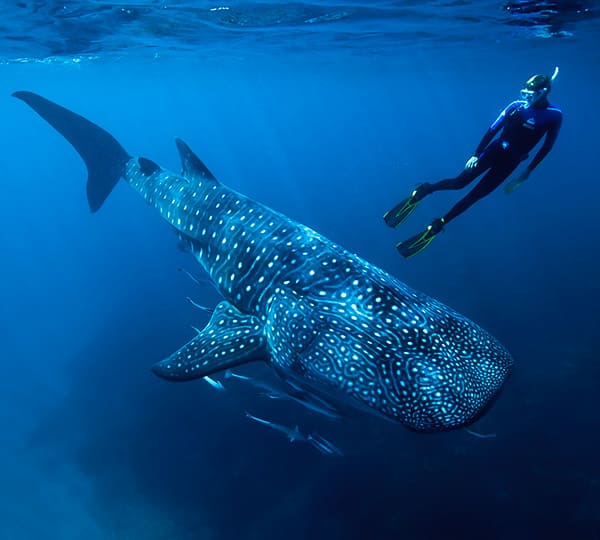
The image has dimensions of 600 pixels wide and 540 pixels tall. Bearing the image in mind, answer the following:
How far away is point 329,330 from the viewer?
4.77 meters

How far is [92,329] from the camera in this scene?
1870 cm

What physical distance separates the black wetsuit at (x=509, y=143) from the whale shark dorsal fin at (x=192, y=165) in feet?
12.7

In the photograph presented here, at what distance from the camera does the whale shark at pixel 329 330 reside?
4.11 metres

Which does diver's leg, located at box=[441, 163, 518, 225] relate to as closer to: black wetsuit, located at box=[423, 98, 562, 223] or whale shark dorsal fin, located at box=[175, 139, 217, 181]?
black wetsuit, located at box=[423, 98, 562, 223]

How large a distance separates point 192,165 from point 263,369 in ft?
22.1

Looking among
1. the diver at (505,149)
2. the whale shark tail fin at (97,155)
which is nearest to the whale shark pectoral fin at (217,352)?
the diver at (505,149)

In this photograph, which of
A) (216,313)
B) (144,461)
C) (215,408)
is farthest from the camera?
(215,408)

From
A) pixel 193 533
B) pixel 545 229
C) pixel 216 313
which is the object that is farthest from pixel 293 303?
pixel 545 229

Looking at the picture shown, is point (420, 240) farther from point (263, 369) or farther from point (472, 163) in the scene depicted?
point (263, 369)

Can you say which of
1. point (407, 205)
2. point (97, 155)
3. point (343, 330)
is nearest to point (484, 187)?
point (407, 205)

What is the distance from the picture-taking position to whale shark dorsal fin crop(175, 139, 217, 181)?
770 cm

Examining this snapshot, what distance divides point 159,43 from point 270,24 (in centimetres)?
744

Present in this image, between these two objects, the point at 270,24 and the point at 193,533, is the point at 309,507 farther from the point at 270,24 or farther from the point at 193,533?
the point at 270,24

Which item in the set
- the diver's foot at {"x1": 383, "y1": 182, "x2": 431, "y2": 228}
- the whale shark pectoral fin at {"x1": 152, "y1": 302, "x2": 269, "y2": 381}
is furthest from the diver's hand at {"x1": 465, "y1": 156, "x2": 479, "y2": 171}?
the whale shark pectoral fin at {"x1": 152, "y1": 302, "x2": 269, "y2": 381}
